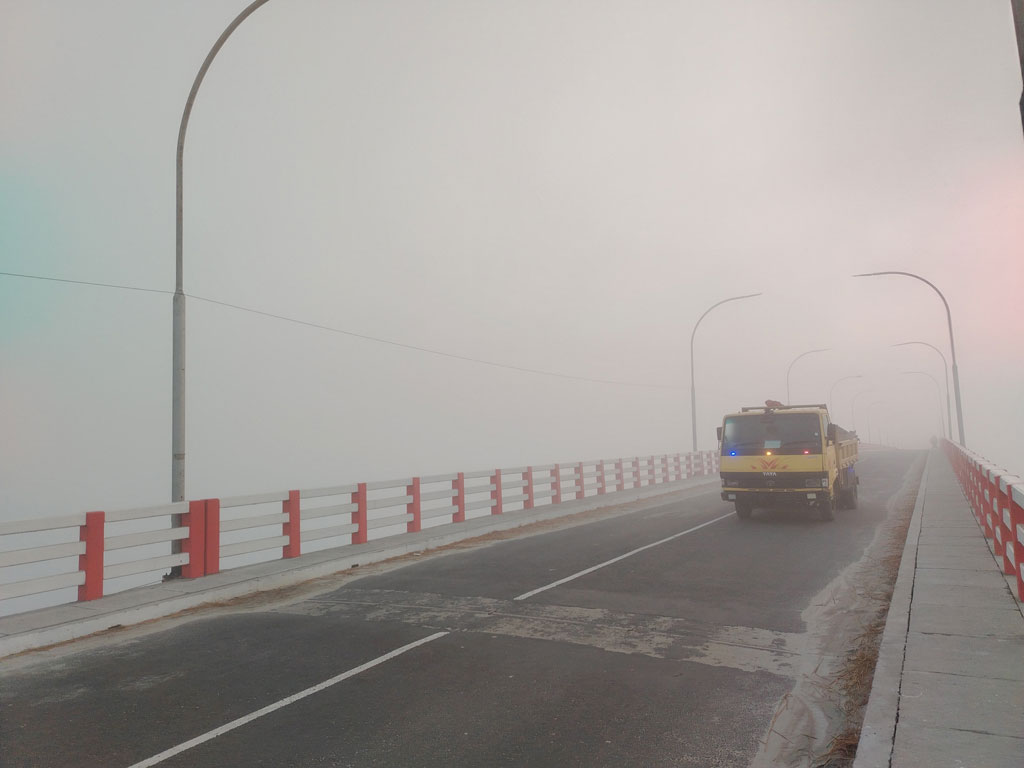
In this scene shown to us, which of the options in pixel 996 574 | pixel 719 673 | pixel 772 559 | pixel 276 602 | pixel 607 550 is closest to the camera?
pixel 719 673

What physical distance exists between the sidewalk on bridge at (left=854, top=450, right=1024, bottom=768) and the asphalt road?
32.0 inches

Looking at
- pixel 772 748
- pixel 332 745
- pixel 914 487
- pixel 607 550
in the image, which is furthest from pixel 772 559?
pixel 914 487

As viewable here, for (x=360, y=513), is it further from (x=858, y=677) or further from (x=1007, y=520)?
(x=1007, y=520)

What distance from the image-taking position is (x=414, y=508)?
49.1 feet

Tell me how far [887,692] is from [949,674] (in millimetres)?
710

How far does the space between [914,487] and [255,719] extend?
24.8 metres

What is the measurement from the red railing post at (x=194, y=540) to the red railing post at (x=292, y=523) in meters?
1.67

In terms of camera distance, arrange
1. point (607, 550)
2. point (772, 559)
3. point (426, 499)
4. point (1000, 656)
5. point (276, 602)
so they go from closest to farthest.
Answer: point (1000, 656) < point (276, 602) < point (772, 559) < point (607, 550) < point (426, 499)

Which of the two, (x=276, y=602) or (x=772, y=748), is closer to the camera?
(x=772, y=748)

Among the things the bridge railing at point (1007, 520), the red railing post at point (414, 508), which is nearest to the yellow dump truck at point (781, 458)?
the bridge railing at point (1007, 520)

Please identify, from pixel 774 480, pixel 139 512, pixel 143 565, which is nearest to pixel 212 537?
pixel 143 565

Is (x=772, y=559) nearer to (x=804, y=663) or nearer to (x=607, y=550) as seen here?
(x=607, y=550)

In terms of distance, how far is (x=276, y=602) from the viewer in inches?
366

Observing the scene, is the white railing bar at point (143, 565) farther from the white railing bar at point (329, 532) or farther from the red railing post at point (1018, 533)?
the red railing post at point (1018, 533)
